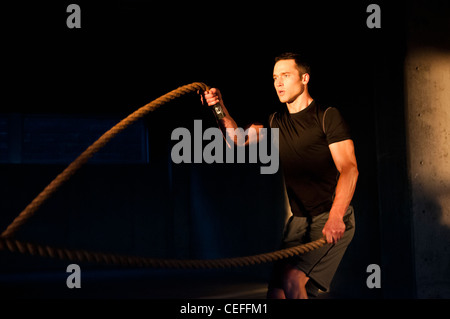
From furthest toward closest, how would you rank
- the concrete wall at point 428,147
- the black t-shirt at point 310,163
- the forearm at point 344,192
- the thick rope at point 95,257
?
1. the concrete wall at point 428,147
2. the black t-shirt at point 310,163
3. the forearm at point 344,192
4. the thick rope at point 95,257

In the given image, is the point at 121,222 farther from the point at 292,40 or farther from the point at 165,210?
the point at 292,40

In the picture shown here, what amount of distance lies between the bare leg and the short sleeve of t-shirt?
2.66ft

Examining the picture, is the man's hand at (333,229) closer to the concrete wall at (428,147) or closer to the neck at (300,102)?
the neck at (300,102)

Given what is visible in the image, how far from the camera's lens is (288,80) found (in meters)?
3.45

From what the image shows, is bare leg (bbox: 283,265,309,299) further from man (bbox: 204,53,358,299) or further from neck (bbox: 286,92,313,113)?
neck (bbox: 286,92,313,113)

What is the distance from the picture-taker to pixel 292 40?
670cm

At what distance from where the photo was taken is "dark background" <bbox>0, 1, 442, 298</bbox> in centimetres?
552

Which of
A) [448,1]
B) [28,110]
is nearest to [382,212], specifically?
[448,1]

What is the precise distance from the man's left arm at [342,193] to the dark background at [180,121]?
2101mm

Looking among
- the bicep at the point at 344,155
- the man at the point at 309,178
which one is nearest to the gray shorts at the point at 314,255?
the man at the point at 309,178

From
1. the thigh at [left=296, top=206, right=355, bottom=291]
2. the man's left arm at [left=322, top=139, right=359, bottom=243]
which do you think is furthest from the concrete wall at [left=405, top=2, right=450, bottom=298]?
the man's left arm at [left=322, top=139, right=359, bottom=243]

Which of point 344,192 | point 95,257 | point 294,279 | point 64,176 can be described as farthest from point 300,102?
point 95,257

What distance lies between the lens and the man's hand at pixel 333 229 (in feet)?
10.4

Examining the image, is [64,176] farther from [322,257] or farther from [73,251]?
[322,257]
